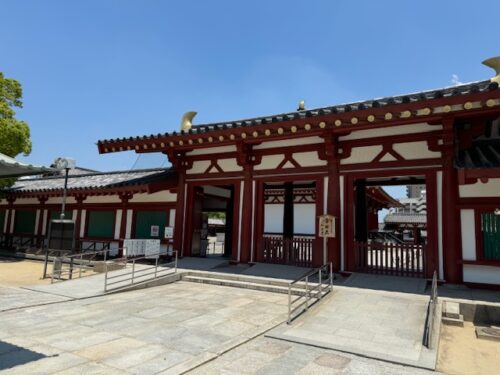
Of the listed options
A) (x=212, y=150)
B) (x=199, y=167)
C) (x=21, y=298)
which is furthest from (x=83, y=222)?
(x=21, y=298)

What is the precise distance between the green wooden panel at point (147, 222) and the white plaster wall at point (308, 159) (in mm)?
5782

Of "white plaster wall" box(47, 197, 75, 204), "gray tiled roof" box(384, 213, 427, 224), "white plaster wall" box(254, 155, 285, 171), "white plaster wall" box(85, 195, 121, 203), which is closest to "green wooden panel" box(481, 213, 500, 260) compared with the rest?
"white plaster wall" box(254, 155, 285, 171)

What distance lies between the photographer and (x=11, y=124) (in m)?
15.5

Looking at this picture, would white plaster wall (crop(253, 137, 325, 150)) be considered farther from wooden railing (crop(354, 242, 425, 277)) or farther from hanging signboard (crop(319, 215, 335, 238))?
wooden railing (crop(354, 242, 425, 277))

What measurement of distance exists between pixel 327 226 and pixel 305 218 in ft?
37.4

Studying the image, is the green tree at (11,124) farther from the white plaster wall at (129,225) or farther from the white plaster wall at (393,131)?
the white plaster wall at (393,131)

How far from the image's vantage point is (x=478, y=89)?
6.61 m

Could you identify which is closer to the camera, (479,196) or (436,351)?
(436,351)

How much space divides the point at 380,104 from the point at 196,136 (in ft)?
17.7

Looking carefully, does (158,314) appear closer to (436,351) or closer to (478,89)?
(436,351)

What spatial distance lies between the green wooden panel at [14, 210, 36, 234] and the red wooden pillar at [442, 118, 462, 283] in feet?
60.4

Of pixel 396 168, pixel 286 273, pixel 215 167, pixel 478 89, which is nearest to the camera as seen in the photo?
pixel 478 89

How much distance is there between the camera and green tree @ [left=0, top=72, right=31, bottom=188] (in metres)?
15.3

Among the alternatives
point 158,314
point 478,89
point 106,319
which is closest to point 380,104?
point 478,89
